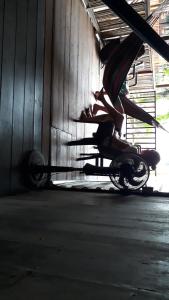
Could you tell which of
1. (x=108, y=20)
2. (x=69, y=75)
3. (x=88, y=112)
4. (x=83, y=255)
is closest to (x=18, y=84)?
(x=69, y=75)

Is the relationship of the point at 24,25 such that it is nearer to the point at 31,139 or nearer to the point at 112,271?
the point at 31,139

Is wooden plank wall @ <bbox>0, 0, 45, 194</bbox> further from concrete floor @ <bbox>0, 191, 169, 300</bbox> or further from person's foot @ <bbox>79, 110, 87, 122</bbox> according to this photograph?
person's foot @ <bbox>79, 110, 87, 122</bbox>

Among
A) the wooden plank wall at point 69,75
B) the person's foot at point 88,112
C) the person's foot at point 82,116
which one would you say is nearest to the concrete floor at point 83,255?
the wooden plank wall at point 69,75

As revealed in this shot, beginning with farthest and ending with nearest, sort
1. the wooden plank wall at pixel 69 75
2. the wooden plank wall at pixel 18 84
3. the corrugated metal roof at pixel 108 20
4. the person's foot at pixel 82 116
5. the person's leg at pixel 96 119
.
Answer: the corrugated metal roof at pixel 108 20
the person's foot at pixel 82 116
the person's leg at pixel 96 119
the wooden plank wall at pixel 69 75
the wooden plank wall at pixel 18 84

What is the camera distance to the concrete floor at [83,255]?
666mm

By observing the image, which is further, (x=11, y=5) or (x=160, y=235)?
(x=11, y=5)

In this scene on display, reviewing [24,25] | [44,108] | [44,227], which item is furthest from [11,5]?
[44,227]

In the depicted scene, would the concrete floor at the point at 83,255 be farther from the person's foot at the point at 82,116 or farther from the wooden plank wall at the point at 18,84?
the person's foot at the point at 82,116

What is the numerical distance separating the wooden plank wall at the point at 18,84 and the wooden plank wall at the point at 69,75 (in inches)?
24.0

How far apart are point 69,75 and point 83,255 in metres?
3.69

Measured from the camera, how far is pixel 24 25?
8.95 ft

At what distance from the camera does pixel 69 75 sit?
428 centimetres

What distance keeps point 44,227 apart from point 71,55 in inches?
142

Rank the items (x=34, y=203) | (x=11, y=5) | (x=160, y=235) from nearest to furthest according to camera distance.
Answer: (x=160, y=235), (x=34, y=203), (x=11, y=5)
